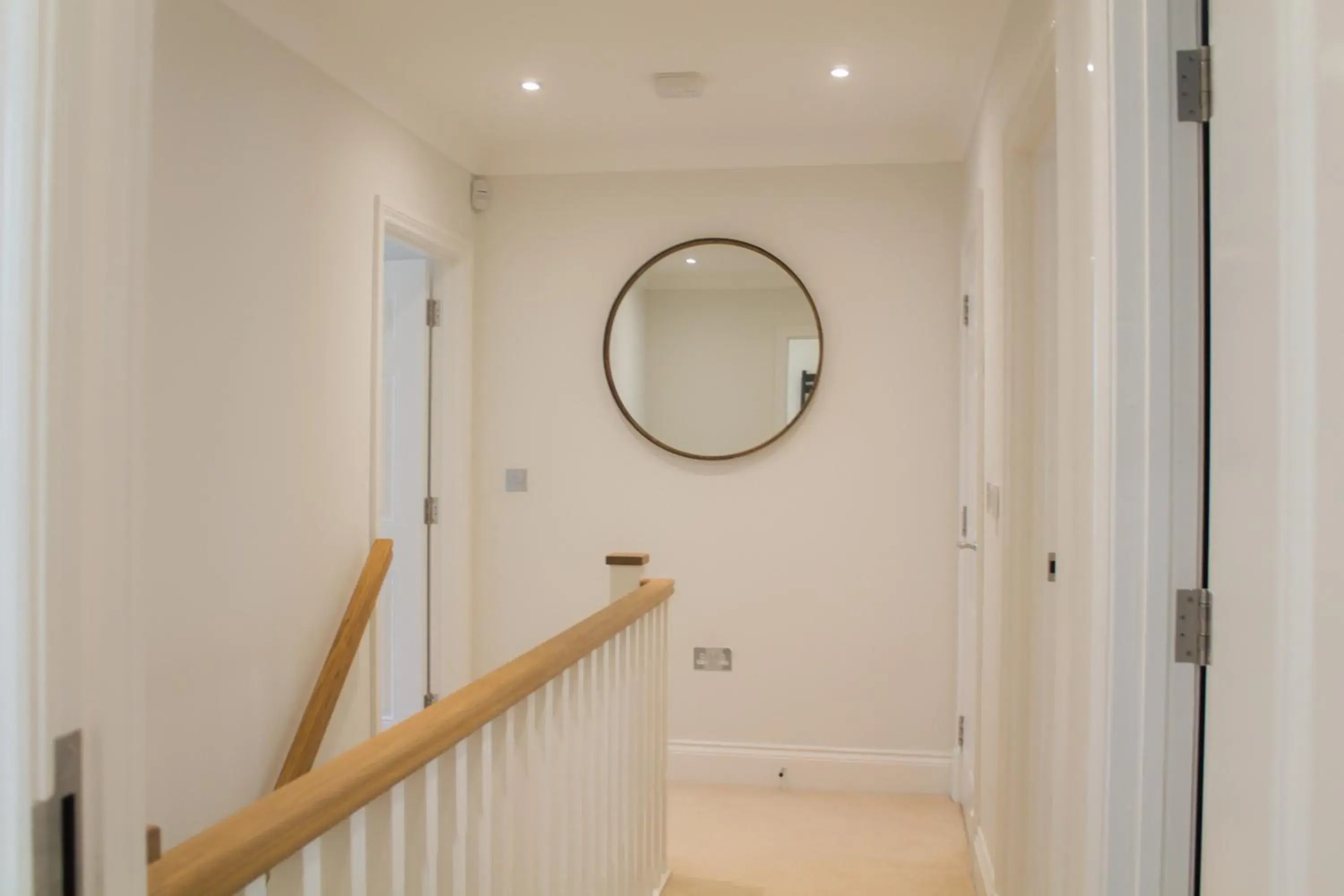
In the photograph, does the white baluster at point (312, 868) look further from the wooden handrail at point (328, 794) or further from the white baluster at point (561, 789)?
the white baluster at point (561, 789)

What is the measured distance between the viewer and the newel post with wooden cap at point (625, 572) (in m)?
2.66

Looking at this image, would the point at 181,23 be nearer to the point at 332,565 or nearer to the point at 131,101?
the point at 332,565

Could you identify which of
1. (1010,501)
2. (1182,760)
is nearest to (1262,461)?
(1182,760)

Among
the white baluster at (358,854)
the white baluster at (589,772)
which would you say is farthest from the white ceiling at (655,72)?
the white baluster at (358,854)

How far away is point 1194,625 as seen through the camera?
1.20m

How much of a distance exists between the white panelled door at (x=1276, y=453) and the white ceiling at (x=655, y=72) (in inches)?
69.4

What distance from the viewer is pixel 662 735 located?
2.79 metres

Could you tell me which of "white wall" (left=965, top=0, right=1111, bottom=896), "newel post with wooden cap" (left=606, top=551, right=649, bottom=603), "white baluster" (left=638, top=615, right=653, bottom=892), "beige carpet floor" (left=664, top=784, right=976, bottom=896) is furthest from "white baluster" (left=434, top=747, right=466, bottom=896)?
"beige carpet floor" (left=664, top=784, right=976, bottom=896)

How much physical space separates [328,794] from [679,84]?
266 cm

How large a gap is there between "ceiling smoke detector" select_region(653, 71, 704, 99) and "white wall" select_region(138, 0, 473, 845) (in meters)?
0.92

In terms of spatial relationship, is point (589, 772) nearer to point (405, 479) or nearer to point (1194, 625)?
point (1194, 625)

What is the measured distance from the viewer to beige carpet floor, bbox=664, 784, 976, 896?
9.70 ft

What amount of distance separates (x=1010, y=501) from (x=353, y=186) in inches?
84.1

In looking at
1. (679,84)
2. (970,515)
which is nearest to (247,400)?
(679,84)
